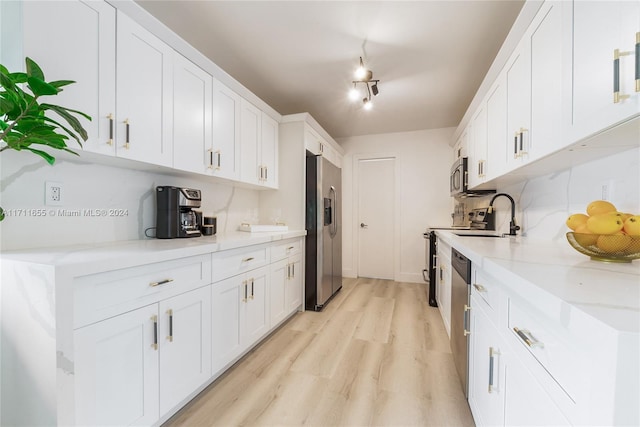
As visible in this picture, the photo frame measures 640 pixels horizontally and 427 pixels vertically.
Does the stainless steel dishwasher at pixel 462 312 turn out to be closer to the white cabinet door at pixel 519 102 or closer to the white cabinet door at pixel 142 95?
the white cabinet door at pixel 519 102

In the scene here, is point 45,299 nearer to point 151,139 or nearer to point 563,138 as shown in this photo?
point 151,139

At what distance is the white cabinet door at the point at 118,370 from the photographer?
3.22 feet

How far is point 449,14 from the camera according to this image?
70.1 inches

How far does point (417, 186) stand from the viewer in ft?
14.1

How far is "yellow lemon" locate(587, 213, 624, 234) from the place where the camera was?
2.88 ft

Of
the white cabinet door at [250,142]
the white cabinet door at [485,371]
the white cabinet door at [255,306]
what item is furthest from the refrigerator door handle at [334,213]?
the white cabinet door at [485,371]

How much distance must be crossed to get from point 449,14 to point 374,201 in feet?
9.90

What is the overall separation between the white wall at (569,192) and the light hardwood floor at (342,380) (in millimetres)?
1213

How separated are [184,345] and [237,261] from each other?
0.61 metres

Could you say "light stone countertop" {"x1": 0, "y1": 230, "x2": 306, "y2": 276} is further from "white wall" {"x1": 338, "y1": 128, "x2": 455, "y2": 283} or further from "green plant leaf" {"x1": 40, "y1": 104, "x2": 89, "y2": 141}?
"white wall" {"x1": 338, "y1": 128, "x2": 455, "y2": 283}

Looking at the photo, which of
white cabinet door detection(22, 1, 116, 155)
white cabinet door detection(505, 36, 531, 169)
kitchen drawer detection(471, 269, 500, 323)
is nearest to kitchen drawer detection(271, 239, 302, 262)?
white cabinet door detection(22, 1, 116, 155)

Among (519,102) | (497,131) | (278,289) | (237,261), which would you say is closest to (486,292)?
(519,102)

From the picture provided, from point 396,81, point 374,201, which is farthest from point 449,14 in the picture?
point 374,201

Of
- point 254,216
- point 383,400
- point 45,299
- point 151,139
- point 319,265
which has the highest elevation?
point 151,139
